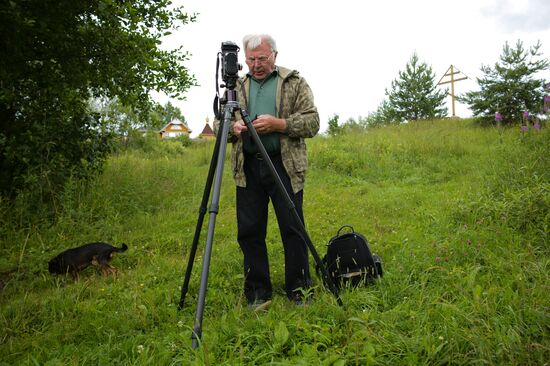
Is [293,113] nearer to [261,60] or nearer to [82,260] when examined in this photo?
[261,60]

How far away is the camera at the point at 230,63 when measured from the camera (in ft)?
7.07

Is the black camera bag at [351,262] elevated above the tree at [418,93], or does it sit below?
below

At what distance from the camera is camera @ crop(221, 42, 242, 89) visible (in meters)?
2.15

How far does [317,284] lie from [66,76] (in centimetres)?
412

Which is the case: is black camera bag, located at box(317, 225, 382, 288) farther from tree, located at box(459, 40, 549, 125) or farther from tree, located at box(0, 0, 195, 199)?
tree, located at box(459, 40, 549, 125)

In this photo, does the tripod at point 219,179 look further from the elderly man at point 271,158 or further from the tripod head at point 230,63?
the elderly man at point 271,158

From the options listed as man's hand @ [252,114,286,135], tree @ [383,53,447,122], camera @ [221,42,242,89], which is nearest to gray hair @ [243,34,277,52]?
camera @ [221,42,242,89]

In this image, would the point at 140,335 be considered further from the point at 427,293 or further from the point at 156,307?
the point at 427,293

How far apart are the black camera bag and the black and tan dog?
2.15 m

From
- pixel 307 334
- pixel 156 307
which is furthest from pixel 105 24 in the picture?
pixel 307 334

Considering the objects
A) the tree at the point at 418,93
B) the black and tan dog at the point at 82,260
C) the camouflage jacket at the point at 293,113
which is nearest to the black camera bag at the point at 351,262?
the camouflage jacket at the point at 293,113

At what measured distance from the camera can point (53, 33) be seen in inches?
153

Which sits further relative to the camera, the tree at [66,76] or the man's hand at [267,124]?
the tree at [66,76]

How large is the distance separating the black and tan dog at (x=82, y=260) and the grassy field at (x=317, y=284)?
0.10 m
